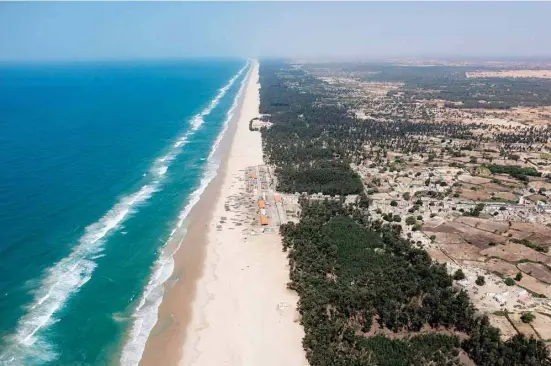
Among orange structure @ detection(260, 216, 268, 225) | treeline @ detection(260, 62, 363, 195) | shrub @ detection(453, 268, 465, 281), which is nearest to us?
shrub @ detection(453, 268, 465, 281)

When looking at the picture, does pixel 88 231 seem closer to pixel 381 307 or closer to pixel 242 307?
pixel 242 307

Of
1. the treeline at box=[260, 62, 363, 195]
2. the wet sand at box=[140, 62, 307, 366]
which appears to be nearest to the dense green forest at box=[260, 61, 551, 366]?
the treeline at box=[260, 62, 363, 195]

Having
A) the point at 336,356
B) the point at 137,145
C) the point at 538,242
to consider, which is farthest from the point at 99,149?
the point at 538,242

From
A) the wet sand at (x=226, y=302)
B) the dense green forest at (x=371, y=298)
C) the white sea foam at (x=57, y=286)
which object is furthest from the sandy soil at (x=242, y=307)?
the white sea foam at (x=57, y=286)

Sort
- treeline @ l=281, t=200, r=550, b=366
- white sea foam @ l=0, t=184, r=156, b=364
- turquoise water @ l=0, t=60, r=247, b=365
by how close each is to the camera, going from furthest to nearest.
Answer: turquoise water @ l=0, t=60, r=247, b=365 → white sea foam @ l=0, t=184, r=156, b=364 → treeline @ l=281, t=200, r=550, b=366

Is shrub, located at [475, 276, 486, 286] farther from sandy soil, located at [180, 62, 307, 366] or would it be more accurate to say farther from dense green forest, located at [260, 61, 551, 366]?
sandy soil, located at [180, 62, 307, 366]
